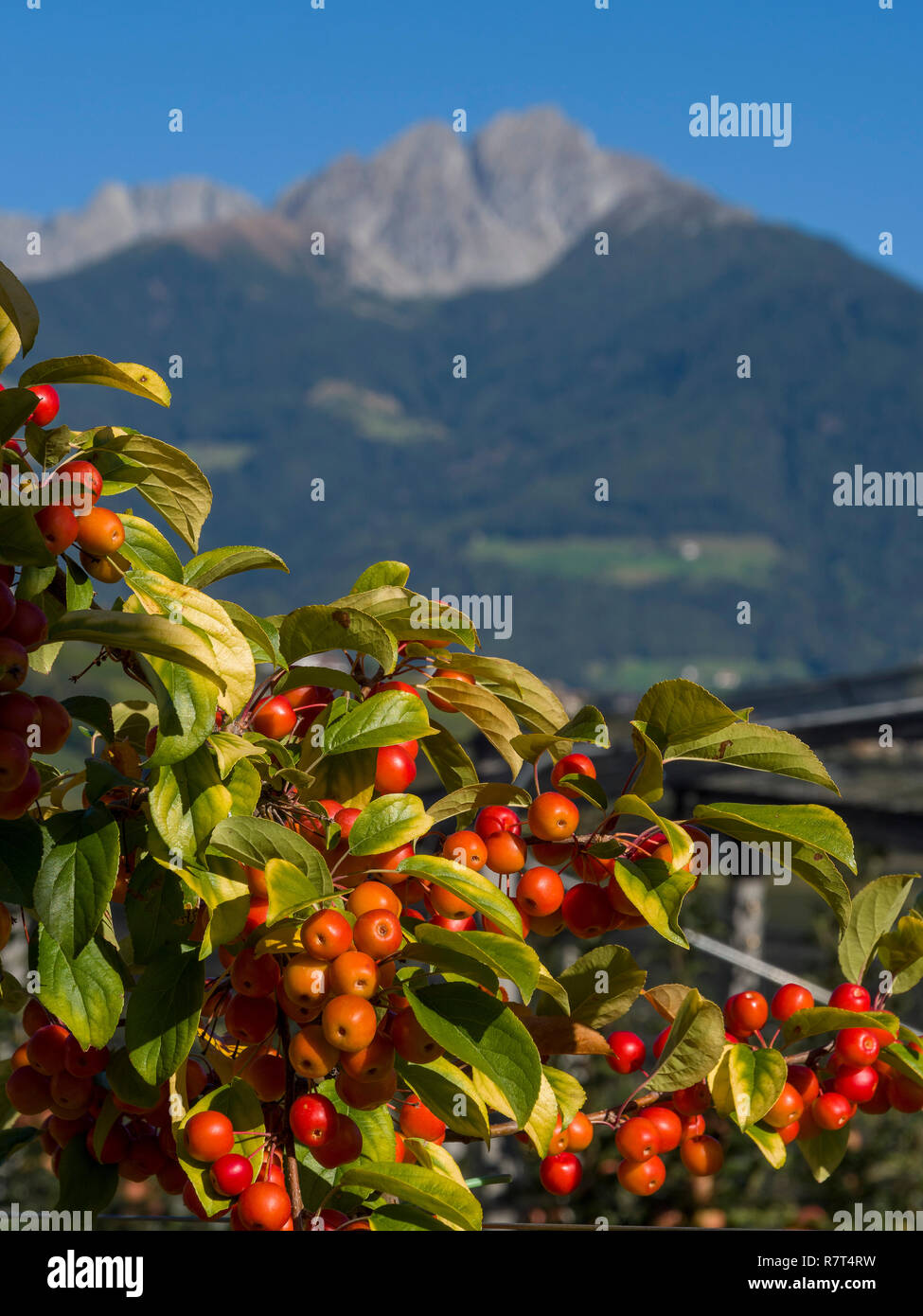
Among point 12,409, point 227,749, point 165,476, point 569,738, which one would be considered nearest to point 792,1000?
point 569,738

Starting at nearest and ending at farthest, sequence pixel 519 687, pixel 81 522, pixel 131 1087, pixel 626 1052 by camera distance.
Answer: pixel 81 522
pixel 131 1087
pixel 519 687
pixel 626 1052

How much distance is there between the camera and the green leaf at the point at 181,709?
719mm

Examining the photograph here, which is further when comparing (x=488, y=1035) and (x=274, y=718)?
(x=274, y=718)

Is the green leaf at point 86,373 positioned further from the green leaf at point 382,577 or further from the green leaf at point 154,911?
the green leaf at point 154,911

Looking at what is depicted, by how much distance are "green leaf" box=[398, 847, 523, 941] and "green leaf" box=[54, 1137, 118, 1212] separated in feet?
1.36

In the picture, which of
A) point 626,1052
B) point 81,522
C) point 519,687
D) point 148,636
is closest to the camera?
point 148,636

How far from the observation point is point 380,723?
0.88 metres

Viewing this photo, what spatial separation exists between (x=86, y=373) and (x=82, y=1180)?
64cm

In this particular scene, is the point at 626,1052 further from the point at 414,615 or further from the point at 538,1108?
the point at 414,615

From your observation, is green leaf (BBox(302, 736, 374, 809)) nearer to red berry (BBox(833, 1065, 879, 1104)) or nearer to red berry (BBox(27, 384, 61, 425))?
red berry (BBox(27, 384, 61, 425))

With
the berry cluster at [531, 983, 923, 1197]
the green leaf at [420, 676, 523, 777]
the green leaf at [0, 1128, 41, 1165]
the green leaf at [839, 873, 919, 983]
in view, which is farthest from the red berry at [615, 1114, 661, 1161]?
the green leaf at [0, 1128, 41, 1165]

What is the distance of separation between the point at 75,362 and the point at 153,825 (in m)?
0.35

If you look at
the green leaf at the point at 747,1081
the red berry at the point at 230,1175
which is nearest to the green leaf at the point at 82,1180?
the red berry at the point at 230,1175
